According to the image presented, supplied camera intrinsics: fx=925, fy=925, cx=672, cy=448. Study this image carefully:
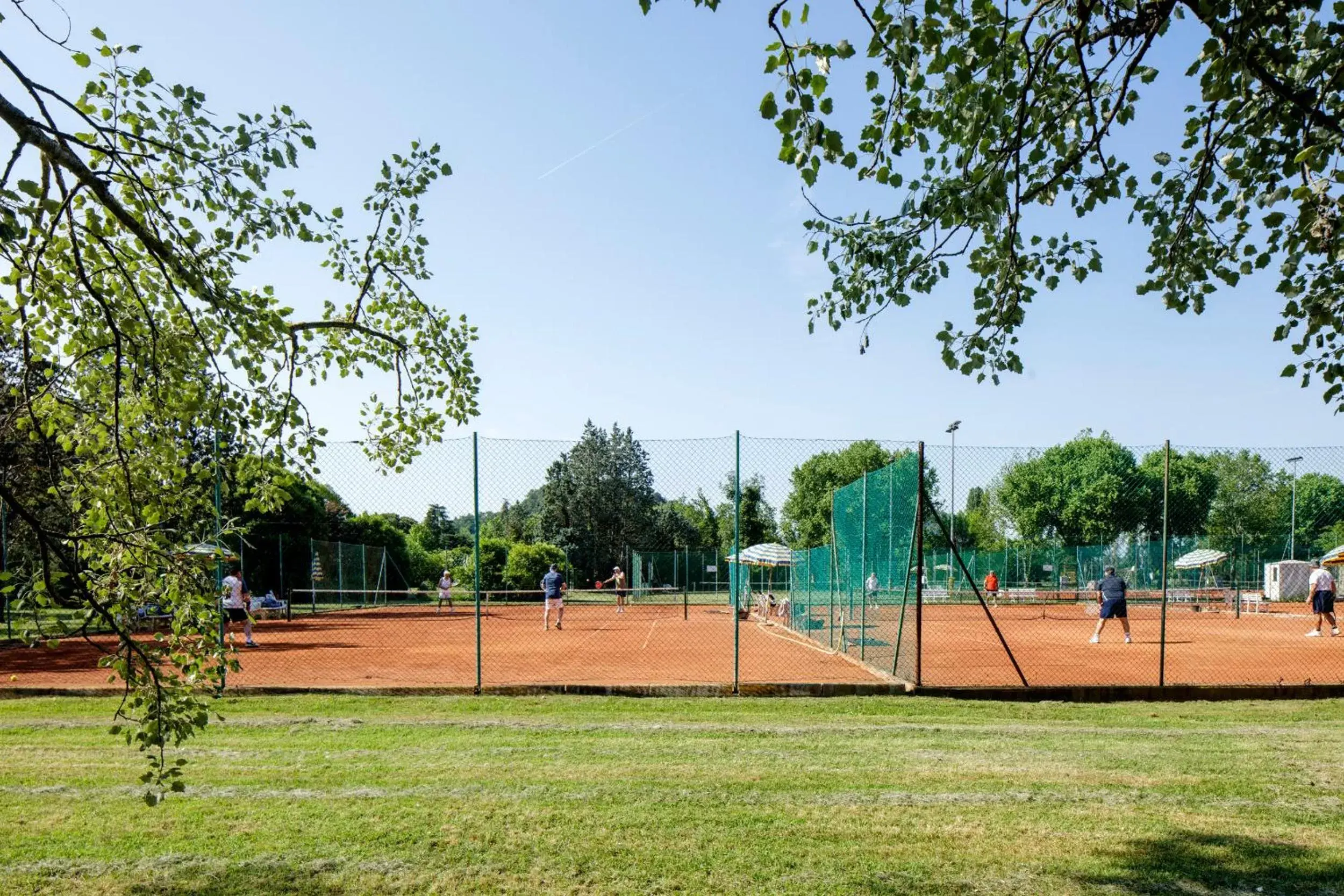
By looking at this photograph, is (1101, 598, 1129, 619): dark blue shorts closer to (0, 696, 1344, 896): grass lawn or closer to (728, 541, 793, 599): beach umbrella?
(0, 696, 1344, 896): grass lawn

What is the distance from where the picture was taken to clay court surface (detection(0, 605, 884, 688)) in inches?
444

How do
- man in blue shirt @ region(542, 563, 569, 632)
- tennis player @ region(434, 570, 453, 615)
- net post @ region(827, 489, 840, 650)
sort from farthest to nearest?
tennis player @ region(434, 570, 453, 615) < man in blue shirt @ region(542, 563, 569, 632) < net post @ region(827, 489, 840, 650)

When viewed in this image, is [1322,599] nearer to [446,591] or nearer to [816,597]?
[816,597]

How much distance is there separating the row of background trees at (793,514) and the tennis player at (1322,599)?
1132 millimetres

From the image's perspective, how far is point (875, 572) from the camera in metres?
13.9

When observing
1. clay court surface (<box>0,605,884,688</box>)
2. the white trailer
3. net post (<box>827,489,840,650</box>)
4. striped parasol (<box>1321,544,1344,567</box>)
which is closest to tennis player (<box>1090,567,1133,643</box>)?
net post (<box>827,489,840,650</box>)

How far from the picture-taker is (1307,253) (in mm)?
4945

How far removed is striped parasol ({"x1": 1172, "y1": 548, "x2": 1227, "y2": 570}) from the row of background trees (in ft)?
2.11

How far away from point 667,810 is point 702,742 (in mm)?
2048

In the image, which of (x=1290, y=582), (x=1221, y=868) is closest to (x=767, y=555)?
(x=1221, y=868)

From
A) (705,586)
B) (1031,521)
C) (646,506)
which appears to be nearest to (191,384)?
(705,586)

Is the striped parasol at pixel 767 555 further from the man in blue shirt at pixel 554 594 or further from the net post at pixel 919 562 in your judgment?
the net post at pixel 919 562

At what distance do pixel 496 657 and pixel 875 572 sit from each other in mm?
6055

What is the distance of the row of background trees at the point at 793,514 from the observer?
1952cm
